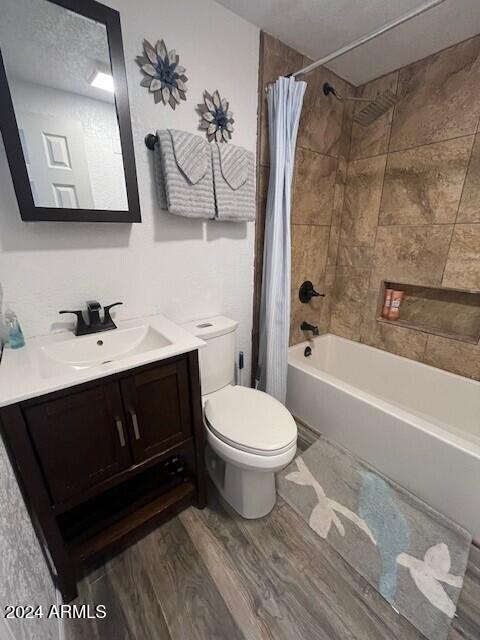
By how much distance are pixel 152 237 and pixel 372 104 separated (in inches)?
63.2

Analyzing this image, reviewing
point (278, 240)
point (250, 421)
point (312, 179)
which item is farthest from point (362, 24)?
point (250, 421)

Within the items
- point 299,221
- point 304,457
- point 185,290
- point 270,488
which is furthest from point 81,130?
point 304,457

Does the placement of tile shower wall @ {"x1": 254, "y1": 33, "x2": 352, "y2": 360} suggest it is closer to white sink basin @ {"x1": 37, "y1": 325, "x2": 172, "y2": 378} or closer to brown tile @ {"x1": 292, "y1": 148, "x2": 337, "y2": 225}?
brown tile @ {"x1": 292, "y1": 148, "x2": 337, "y2": 225}

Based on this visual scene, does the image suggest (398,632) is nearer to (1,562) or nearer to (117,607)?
(117,607)

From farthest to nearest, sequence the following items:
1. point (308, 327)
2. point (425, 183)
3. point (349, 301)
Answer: point (349, 301)
point (308, 327)
point (425, 183)

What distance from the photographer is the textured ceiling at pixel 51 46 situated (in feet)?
2.96

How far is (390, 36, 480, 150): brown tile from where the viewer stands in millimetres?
1446

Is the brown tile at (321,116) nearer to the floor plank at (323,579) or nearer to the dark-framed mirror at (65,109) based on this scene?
the dark-framed mirror at (65,109)

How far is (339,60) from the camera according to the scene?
1.62 m

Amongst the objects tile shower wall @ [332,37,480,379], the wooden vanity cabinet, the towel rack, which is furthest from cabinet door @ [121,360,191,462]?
tile shower wall @ [332,37,480,379]

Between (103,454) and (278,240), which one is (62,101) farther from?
(103,454)

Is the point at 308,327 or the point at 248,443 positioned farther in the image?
the point at 308,327

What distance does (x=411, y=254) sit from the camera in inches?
72.1

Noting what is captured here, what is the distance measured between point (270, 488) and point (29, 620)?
0.91 metres
